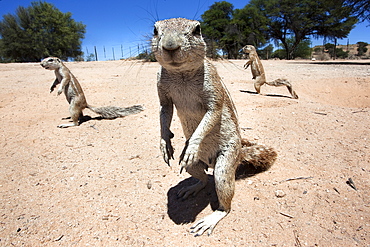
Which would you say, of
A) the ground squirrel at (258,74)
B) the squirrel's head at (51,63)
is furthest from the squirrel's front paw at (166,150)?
Result: the ground squirrel at (258,74)

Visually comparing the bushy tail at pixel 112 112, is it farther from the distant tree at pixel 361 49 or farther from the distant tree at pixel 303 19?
the distant tree at pixel 361 49

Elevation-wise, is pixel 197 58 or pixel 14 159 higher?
pixel 197 58

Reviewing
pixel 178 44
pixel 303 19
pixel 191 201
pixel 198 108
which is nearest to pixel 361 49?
pixel 303 19

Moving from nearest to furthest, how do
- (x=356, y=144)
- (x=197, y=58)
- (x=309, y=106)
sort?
(x=197, y=58)
(x=356, y=144)
(x=309, y=106)

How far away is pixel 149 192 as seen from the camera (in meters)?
3.01

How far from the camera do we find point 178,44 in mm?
1735

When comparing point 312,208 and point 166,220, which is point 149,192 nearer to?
point 166,220

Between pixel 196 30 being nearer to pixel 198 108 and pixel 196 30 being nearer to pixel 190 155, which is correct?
pixel 198 108

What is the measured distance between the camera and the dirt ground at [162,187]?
7.47ft

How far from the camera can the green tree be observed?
27.1m

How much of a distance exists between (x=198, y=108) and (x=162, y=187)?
54.0 inches

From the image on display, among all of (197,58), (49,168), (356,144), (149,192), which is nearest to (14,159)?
(49,168)

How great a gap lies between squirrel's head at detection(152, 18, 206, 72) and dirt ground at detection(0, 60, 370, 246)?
80 centimetres

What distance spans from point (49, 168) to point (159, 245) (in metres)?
2.30
